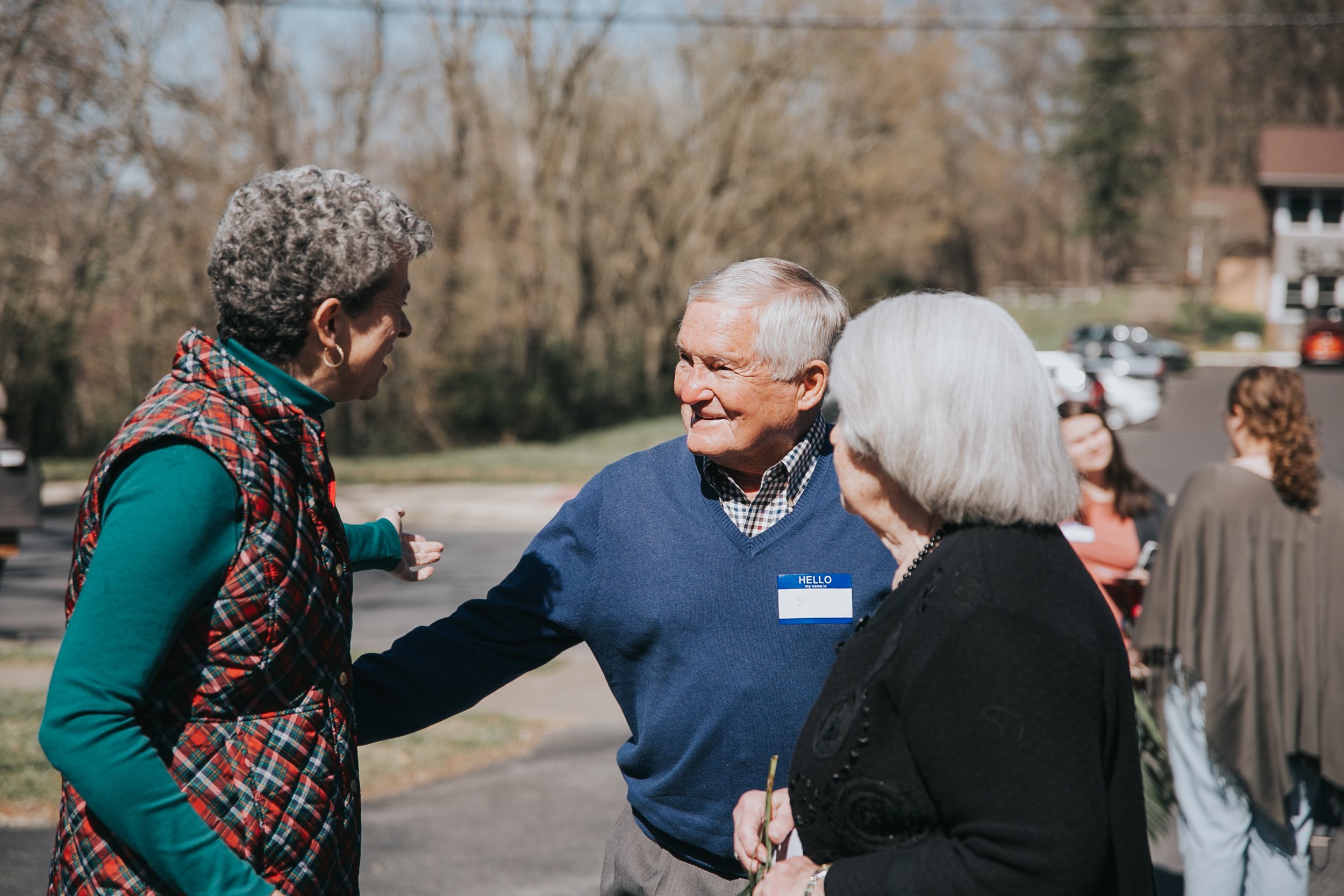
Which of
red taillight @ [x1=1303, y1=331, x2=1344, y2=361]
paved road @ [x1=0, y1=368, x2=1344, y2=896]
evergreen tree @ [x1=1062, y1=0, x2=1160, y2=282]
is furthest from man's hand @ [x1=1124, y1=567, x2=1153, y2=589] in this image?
evergreen tree @ [x1=1062, y1=0, x2=1160, y2=282]

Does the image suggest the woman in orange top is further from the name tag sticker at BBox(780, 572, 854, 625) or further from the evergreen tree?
the evergreen tree

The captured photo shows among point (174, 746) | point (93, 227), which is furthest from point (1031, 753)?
point (93, 227)

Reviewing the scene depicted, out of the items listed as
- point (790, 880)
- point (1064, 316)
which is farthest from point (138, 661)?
point (1064, 316)

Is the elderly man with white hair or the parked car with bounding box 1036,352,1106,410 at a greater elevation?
the elderly man with white hair

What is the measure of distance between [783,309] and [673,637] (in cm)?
74

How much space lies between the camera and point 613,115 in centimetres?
2450

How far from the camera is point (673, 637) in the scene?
2.29 m

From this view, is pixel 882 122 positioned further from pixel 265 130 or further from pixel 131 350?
pixel 131 350

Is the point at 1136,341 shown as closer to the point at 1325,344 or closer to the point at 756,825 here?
the point at 1325,344

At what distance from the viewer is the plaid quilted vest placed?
5.09 feet

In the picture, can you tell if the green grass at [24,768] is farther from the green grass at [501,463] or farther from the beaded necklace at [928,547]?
the green grass at [501,463]

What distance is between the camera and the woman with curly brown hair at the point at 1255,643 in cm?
350

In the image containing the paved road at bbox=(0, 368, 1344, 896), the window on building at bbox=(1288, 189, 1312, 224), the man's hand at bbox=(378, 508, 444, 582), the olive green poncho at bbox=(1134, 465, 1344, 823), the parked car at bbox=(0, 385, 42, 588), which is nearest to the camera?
the man's hand at bbox=(378, 508, 444, 582)

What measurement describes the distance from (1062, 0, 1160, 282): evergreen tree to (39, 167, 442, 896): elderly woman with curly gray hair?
57366 mm
